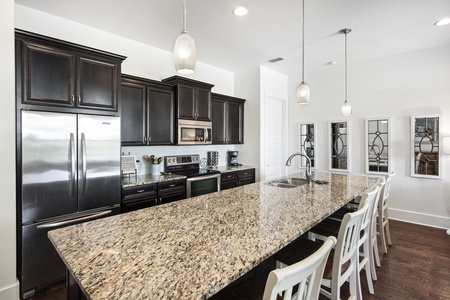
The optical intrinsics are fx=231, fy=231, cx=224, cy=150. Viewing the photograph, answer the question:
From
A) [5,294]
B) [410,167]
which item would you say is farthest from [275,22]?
[5,294]

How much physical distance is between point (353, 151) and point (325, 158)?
0.57 meters

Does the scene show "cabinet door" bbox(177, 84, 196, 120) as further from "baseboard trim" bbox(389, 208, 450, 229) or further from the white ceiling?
"baseboard trim" bbox(389, 208, 450, 229)

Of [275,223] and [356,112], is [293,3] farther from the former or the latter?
[356,112]

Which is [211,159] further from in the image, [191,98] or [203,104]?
[191,98]

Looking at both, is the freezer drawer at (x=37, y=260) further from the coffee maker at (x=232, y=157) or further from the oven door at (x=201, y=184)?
the coffee maker at (x=232, y=157)

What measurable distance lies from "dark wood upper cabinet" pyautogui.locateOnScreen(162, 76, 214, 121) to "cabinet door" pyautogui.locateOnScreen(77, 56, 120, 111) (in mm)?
1057

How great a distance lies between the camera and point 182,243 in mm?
1169

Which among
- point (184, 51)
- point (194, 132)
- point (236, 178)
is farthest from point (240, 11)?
point (236, 178)

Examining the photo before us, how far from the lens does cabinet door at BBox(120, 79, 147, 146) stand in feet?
10.3

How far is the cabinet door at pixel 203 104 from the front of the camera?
13.1ft

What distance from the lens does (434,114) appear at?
379 cm

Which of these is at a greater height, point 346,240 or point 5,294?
point 346,240

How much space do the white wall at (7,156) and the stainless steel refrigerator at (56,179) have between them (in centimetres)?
8

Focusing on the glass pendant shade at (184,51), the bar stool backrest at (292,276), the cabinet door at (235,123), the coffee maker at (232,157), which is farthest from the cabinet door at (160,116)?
the bar stool backrest at (292,276)
